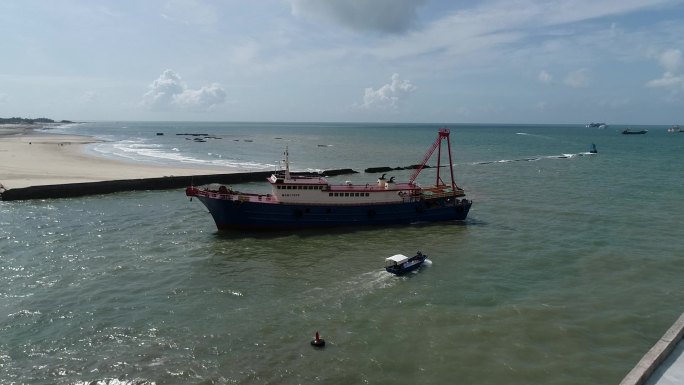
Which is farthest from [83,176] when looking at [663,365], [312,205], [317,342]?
[663,365]

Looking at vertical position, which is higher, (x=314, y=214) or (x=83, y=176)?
(x=83, y=176)

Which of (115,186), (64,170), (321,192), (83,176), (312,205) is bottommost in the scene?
(312,205)

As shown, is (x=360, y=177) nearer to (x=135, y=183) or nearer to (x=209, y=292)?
(x=135, y=183)

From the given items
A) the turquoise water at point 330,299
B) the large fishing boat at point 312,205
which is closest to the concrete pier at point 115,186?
the turquoise water at point 330,299

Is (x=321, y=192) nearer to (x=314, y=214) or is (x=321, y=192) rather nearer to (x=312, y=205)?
(x=312, y=205)

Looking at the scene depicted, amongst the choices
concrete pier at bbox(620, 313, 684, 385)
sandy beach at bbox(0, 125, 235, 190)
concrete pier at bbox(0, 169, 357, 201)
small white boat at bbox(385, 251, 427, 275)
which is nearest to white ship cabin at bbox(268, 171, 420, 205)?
small white boat at bbox(385, 251, 427, 275)

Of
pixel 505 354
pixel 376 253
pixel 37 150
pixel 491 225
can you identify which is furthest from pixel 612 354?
pixel 37 150

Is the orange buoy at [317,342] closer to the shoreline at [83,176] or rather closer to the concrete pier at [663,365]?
the concrete pier at [663,365]
